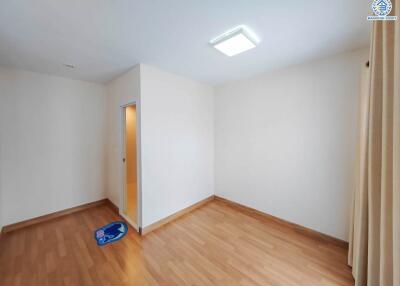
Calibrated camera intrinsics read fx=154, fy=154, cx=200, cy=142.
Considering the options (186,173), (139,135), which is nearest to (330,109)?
(186,173)

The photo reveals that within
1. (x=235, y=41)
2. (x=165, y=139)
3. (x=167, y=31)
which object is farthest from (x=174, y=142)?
(x=235, y=41)

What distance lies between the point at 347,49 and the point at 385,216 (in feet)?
6.87

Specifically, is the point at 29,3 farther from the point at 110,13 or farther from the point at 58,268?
the point at 58,268

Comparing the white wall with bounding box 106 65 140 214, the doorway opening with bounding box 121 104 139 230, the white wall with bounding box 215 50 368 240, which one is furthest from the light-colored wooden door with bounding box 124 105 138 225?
the white wall with bounding box 215 50 368 240

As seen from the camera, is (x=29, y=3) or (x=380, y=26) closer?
(x=380, y=26)

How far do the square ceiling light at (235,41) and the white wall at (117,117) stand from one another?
1.29 metres

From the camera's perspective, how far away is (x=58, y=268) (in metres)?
1.77

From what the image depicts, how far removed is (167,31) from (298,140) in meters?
2.36

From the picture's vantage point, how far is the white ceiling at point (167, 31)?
129 centimetres

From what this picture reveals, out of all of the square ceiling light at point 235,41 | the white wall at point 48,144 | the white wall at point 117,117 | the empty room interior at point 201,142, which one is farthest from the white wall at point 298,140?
the white wall at point 48,144

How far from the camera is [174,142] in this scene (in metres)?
2.84

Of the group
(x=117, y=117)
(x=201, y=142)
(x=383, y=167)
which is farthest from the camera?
(x=201, y=142)

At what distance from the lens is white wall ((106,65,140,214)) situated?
98.0 inches

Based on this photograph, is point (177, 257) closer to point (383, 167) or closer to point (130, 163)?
point (383, 167)
